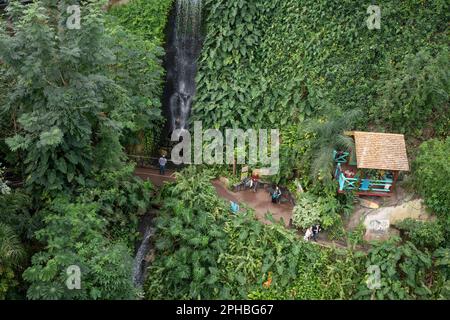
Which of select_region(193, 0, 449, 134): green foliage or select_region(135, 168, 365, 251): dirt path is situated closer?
select_region(135, 168, 365, 251): dirt path

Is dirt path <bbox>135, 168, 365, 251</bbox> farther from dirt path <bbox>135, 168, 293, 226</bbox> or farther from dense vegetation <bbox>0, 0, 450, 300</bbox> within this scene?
dense vegetation <bbox>0, 0, 450, 300</bbox>

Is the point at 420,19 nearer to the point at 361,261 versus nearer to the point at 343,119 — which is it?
the point at 343,119

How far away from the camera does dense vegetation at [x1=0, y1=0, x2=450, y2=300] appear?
14.9m

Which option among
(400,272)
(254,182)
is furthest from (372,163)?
(254,182)

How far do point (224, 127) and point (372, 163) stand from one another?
7.46m

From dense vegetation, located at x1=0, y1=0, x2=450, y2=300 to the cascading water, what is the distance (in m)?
1.12

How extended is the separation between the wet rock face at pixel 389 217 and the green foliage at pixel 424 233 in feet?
1.55

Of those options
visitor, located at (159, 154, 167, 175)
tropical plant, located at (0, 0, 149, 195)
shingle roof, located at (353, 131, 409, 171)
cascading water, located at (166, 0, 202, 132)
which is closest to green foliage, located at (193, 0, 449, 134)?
cascading water, located at (166, 0, 202, 132)

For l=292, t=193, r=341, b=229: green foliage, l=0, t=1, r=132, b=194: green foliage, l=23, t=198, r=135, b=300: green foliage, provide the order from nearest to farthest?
l=23, t=198, r=135, b=300: green foliage → l=0, t=1, r=132, b=194: green foliage → l=292, t=193, r=341, b=229: green foliage

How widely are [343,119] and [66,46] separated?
10.0 meters

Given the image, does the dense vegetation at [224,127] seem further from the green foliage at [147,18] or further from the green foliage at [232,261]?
the green foliage at [147,18]

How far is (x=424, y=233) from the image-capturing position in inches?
619

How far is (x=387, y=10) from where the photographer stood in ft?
63.2

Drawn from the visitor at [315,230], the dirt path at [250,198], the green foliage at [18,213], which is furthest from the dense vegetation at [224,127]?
the dirt path at [250,198]
